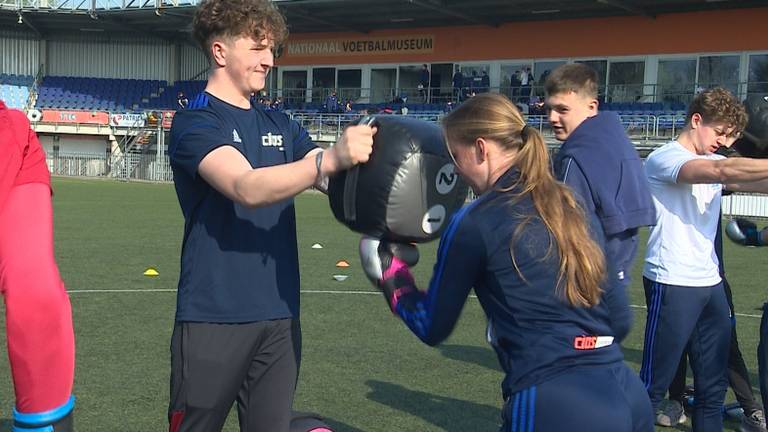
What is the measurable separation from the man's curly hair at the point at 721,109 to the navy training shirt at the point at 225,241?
2480 millimetres

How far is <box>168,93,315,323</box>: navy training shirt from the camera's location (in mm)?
2795

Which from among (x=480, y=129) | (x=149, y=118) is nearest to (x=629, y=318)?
(x=480, y=129)

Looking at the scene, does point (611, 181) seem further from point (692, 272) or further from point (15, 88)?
point (15, 88)

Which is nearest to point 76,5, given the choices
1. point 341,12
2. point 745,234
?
point 341,12

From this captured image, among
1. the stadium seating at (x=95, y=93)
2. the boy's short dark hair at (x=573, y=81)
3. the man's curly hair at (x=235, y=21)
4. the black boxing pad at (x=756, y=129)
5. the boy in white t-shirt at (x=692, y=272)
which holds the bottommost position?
the boy in white t-shirt at (x=692, y=272)

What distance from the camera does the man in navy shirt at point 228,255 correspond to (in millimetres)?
2781

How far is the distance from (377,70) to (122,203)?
17.1 metres

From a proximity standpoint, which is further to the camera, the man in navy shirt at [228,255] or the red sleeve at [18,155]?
the man in navy shirt at [228,255]

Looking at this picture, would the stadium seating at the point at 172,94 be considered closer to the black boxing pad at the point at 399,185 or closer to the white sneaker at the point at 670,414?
the white sneaker at the point at 670,414

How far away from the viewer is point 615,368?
7.96ft

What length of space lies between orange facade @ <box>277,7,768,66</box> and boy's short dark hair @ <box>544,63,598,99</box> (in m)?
27.0

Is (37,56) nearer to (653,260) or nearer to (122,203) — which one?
(122,203)

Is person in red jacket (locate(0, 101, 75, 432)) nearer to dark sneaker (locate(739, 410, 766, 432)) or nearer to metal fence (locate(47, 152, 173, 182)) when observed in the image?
dark sneaker (locate(739, 410, 766, 432))

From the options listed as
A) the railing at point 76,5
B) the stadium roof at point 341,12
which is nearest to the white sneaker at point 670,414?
the stadium roof at point 341,12
